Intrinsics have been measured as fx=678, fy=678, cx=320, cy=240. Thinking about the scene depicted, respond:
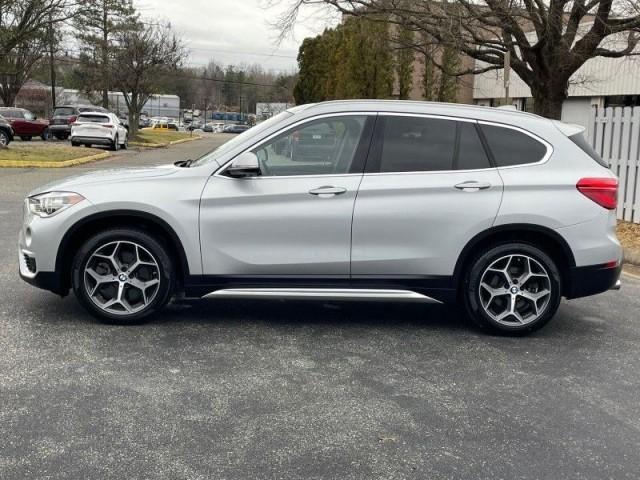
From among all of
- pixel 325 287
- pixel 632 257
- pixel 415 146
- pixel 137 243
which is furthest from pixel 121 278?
→ pixel 632 257

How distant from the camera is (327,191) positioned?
197 inches

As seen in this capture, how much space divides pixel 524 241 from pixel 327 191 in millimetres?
1574

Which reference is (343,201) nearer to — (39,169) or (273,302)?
(273,302)

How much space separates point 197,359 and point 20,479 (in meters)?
1.65

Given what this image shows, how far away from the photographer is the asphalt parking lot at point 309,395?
3.22m

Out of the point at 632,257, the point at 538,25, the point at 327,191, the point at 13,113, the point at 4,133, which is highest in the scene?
the point at 538,25

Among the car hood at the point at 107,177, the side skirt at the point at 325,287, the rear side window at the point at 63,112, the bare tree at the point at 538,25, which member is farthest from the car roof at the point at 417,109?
the rear side window at the point at 63,112

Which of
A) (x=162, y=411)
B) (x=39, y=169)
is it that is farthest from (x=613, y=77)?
(x=162, y=411)

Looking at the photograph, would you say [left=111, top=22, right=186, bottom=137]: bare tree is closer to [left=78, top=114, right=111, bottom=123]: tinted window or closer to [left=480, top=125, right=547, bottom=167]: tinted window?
[left=78, top=114, right=111, bottom=123]: tinted window

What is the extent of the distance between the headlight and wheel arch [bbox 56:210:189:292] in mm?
168

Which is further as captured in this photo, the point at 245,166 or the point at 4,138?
the point at 4,138

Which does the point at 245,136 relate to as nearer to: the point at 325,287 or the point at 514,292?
the point at 325,287

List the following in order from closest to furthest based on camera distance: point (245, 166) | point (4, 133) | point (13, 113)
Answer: point (245, 166)
point (4, 133)
point (13, 113)

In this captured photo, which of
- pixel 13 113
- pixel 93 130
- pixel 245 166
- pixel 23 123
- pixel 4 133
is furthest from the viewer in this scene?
pixel 23 123
